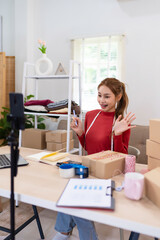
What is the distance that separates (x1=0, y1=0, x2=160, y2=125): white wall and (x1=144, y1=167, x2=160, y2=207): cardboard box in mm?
2088

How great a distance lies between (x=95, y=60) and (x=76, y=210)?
2708 mm

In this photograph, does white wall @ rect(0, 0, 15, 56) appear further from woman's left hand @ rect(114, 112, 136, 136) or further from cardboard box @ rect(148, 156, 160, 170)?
cardboard box @ rect(148, 156, 160, 170)

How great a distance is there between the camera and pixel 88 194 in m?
0.99

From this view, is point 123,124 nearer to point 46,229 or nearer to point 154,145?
point 154,145

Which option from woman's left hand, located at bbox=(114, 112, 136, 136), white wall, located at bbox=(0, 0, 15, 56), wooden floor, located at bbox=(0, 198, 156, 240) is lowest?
wooden floor, located at bbox=(0, 198, 156, 240)

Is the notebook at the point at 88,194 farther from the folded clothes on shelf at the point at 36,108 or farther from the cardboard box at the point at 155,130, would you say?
the folded clothes on shelf at the point at 36,108

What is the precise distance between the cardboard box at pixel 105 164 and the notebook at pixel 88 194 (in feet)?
0.23

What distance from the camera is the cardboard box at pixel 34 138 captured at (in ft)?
7.87

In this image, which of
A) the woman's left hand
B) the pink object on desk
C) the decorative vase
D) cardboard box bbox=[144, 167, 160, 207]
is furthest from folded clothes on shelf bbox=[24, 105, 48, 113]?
cardboard box bbox=[144, 167, 160, 207]

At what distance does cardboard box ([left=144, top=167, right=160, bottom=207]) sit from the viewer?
95 centimetres

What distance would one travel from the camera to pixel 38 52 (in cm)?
369

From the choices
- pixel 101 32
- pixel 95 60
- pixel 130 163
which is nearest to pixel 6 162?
pixel 130 163

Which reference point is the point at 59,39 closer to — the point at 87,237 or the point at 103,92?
the point at 103,92

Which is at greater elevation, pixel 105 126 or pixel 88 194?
pixel 105 126
